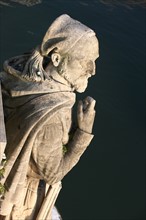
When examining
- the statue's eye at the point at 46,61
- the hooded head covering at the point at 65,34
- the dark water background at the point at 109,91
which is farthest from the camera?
the dark water background at the point at 109,91

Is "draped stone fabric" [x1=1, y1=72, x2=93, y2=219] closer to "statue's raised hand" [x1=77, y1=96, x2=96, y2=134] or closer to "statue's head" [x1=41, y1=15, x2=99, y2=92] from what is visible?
"statue's raised hand" [x1=77, y1=96, x2=96, y2=134]

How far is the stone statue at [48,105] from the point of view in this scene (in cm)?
367

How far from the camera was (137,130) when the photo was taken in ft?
46.0

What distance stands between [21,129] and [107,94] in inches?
453

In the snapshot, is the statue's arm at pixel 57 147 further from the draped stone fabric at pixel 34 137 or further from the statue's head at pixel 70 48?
the statue's head at pixel 70 48

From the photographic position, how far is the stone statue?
12.1ft

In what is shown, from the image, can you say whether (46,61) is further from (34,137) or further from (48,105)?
(34,137)

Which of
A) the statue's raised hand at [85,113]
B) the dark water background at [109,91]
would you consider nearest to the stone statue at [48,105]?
the statue's raised hand at [85,113]

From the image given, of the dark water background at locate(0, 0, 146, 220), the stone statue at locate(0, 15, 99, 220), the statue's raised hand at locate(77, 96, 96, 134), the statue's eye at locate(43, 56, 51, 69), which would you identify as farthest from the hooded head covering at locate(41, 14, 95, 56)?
the dark water background at locate(0, 0, 146, 220)

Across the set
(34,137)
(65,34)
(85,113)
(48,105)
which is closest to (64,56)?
(65,34)

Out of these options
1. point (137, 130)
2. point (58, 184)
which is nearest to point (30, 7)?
point (137, 130)

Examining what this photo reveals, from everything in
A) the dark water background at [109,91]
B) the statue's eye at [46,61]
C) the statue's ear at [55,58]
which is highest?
the statue's ear at [55,58]

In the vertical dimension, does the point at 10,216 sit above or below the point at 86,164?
above

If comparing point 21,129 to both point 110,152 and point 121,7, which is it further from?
point 121,7
